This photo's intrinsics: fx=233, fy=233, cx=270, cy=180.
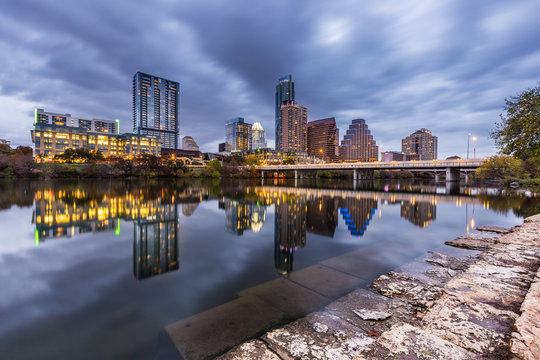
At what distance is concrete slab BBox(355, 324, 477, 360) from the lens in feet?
9.45

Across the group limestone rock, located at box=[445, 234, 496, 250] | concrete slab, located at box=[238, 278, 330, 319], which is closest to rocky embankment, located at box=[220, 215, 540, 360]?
concrete slab, located at box=[238, 278, 330, 319]

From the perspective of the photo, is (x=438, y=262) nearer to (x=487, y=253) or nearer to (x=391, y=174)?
(x=487, y=253)

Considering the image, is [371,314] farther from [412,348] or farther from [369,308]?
[412,348]

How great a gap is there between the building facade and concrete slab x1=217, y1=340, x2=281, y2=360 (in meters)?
155

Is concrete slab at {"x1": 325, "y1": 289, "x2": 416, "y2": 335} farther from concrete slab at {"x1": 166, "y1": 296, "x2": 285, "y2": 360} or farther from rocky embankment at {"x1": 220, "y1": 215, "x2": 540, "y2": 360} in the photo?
concrete slab at {"x1": 166, "y1": 296, "x2": 285, "y2": 360}

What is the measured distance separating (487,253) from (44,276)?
14154mm

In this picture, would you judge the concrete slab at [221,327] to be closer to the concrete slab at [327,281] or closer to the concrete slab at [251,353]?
the concrete slab at [251,353]

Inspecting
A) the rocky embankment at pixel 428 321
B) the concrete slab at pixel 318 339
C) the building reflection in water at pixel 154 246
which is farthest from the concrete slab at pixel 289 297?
the building reflection in water at pixel 154 246

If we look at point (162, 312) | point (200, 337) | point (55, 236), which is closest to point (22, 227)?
point (55, 236)

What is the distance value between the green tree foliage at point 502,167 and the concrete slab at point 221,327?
6917cm

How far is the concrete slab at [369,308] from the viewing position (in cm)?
454

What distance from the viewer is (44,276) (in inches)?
282

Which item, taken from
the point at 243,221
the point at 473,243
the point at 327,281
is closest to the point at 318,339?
the point at 327,281

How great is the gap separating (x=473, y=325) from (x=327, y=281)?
11.4ft
